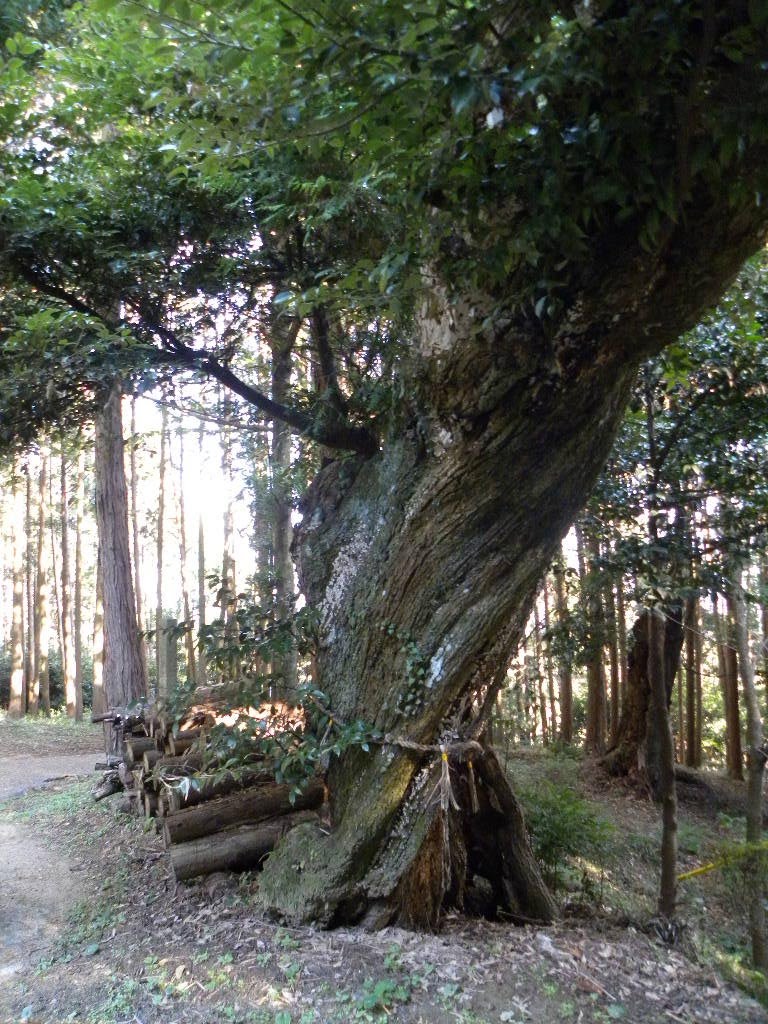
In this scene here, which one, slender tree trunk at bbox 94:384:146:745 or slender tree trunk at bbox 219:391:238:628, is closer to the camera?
slender tree trunk at bbox 219:391:238:628

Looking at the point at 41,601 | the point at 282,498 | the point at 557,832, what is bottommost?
the point at 557,832

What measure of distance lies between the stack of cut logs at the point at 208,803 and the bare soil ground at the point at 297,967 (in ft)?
0.68

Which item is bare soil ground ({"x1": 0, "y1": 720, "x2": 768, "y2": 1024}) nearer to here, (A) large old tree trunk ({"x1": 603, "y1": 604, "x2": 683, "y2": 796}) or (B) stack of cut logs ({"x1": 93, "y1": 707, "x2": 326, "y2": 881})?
(B) stack of cut logs ({"x1": 93, "y1": 707, "x2": 326, "y2": 881})

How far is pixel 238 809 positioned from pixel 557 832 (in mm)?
3040

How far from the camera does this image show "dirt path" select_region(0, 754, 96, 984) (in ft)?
16.1

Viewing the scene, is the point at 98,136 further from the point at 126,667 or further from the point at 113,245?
the point at 126,667

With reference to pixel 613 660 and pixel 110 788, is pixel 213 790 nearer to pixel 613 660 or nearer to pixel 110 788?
pixel 110 788

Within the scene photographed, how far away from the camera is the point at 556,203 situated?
3346mm

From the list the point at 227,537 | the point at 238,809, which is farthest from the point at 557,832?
the point at 227,537

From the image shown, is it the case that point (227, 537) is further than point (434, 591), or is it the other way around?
point (227, 537)

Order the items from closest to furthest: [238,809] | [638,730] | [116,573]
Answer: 1. [238,809]
2. [116,573]
3. [638,730]

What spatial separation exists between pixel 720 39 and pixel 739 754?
15.2 meters

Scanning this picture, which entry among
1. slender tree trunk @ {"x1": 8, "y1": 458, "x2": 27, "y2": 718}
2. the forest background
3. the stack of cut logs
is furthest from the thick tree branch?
slender tree trunk @ {"x1": 8, "y1": 458, "x2": 27, "y2": 718}

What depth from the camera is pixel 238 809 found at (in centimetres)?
599
